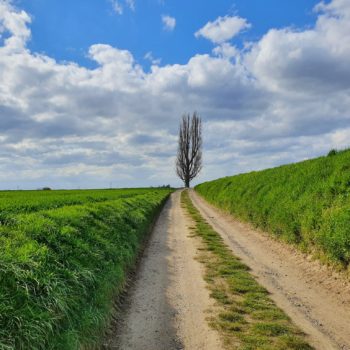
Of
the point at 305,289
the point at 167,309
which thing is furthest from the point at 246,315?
the point at 305,289

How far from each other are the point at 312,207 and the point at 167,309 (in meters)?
7.21

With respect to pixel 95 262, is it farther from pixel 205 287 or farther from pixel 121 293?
pixel 205 287

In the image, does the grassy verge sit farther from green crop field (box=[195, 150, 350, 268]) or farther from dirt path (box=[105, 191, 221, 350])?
green crop field (box=[195, 150, 350, 268])

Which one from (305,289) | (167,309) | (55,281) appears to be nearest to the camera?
(55,281)

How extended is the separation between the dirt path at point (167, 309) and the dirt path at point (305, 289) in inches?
65.3

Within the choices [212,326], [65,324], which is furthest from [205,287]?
[65,324]

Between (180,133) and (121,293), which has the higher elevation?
(180,133)

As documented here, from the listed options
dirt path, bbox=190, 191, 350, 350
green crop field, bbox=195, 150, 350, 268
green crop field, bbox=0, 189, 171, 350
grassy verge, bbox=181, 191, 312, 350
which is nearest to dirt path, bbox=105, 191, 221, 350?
grassy verge, bbox=181, 191, 312, 350

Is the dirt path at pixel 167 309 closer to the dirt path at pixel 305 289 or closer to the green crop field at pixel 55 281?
the green crop field at pixel 55 281

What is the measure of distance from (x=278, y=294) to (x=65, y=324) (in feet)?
16.2

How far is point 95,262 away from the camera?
26.9ft

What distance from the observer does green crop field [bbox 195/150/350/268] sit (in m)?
9.95

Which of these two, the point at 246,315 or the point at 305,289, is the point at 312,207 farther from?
the point at 246,315

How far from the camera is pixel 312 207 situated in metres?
12.6
